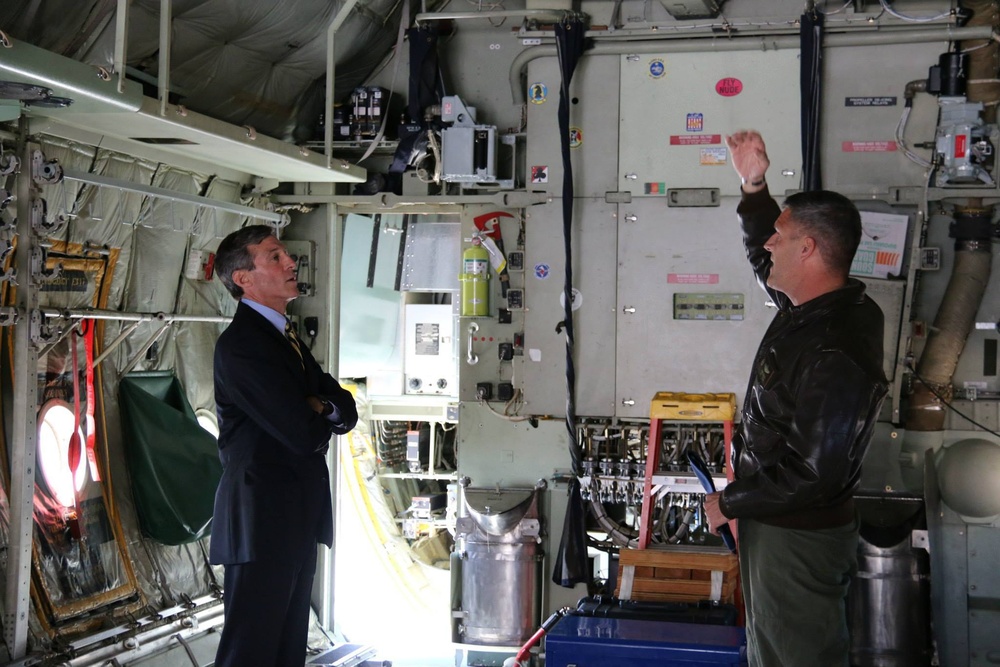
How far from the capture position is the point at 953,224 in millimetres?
5602

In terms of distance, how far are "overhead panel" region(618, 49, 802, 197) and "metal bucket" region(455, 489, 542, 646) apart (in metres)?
1.97

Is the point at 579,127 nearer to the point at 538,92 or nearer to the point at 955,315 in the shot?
the point at 538,92

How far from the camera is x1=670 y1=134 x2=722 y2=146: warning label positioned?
5863 millimetres

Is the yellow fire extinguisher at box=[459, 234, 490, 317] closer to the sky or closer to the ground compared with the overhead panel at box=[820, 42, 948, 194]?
closer to the ground

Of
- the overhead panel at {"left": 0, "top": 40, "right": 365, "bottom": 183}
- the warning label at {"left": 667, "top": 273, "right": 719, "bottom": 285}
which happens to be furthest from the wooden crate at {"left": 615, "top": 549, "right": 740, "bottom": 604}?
the overhead panel at {"left": 0, "top": 40, "right": 365, "bottom": 183}

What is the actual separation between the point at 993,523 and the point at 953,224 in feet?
5.17

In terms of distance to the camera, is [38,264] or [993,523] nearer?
[38,264]

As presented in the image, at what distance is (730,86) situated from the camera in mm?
5836

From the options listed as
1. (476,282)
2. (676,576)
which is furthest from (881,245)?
(476,282)

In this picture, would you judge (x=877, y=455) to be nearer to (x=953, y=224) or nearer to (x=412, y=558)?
(x=953, y=224)

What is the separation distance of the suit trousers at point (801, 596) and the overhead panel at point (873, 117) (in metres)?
3.06

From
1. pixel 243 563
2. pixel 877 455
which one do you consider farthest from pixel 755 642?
pixel 877 455

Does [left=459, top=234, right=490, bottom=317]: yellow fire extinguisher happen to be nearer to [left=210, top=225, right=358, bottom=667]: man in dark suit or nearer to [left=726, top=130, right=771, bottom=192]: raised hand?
[left=210, top=225, right=358, bottom=667]: man in dark suit

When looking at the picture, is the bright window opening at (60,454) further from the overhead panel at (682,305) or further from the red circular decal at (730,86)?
the red circular decal at (730,86)
